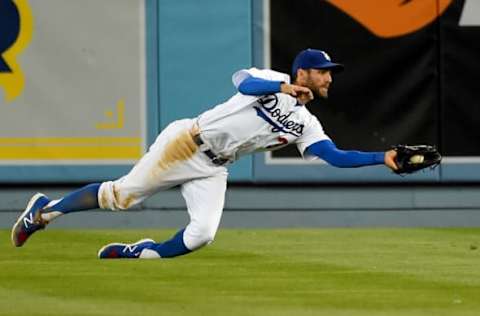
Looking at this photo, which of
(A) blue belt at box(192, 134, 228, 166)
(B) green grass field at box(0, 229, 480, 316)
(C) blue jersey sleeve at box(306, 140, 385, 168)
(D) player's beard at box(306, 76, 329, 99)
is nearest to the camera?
(B) green grass field at box(0, 229, 480, 316)

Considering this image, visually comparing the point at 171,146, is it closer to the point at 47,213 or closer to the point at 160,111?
the point at 47,213

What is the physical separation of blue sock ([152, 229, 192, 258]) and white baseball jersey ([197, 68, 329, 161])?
664 millimetres

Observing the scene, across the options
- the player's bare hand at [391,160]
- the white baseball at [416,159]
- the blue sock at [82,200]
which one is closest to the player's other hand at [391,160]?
the player's bare hand at [391,160]

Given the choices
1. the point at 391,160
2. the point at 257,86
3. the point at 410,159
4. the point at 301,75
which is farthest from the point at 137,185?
the point at 410,159

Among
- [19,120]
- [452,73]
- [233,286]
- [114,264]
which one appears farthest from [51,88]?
[233,286]

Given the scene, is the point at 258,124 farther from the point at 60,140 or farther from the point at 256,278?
the point at 60,140

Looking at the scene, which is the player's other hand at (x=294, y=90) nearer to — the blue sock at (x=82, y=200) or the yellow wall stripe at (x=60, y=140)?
the blue sock at (x=82, y=200)

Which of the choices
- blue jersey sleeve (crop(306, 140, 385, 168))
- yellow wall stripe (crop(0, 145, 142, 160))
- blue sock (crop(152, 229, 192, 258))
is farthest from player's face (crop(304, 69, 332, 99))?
yellow wall stripe (crop(0, 145, 142, 160))

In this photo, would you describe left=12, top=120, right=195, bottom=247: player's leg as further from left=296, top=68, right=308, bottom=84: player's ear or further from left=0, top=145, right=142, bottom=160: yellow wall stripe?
left=0, top=145, right=142, bottom=160: yellow wall stripe

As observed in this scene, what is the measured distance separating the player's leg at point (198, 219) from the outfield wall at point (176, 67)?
5106 millimetres

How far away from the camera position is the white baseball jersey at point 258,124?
10.4 metres

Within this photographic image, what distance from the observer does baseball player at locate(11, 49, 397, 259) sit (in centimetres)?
1038

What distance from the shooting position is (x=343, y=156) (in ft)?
34.4

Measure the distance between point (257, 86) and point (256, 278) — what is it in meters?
1.26
